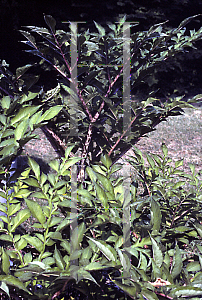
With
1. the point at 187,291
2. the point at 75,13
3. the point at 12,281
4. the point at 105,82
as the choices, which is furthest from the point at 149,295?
the point at 75,13

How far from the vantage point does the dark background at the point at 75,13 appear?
666cm

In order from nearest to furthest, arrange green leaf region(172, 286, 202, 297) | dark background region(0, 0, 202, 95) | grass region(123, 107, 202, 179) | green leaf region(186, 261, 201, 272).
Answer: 1. green leaf region(172, 286, 202, 297)
2. green leaf region(186, 261, 201, 272)
3. grass region(123, 107, 202, 179)
4. dark background region(0, 0, 202, 95)

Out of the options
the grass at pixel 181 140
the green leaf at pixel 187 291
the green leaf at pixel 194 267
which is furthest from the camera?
the grass at pixel 181 140

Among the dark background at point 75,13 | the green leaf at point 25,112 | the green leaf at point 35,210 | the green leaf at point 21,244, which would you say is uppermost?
the dark background at point 75,13

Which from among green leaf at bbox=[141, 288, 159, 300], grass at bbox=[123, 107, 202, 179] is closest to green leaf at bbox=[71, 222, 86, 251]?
green leaf at bbox=[141, 288, 159, 300]

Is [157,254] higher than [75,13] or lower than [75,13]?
lower

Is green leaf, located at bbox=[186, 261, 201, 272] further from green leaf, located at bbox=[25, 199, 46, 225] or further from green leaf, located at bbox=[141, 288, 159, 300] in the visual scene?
green leaf, located at bbox=[25, 199, 46, 225]

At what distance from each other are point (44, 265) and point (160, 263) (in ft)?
0.95

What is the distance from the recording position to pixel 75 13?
7254mm

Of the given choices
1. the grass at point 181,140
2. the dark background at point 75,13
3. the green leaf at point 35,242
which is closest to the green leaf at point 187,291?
the green leaf at point 35,242

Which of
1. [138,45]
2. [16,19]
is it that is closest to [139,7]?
[16,19]

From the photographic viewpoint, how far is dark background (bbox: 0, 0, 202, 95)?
666cm

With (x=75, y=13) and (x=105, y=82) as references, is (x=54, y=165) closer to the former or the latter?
(x=105, y=82)

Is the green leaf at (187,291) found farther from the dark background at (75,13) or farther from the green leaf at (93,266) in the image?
the dark background at (75,13)
